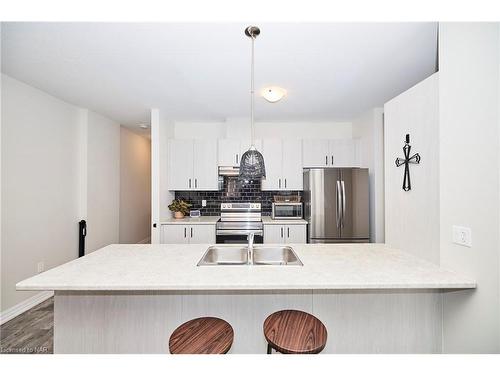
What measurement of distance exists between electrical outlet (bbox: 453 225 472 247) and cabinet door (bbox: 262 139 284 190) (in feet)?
8.61

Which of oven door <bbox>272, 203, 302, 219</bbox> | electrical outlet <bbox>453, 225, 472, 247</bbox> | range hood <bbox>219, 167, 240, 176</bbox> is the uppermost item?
range hood <bbox>219, 167, 240, 176</bbox>

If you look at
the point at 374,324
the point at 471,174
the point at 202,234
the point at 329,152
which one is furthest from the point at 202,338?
the point at 329,152

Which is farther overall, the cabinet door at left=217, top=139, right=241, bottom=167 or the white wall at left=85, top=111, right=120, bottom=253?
the cabinet door at left=217, top=139, right=241, bottom=167

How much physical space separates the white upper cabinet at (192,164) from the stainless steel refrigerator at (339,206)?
165 cm

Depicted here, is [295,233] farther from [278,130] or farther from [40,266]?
[40,266]

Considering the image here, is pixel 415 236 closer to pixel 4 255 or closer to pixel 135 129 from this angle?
pixel 4 255

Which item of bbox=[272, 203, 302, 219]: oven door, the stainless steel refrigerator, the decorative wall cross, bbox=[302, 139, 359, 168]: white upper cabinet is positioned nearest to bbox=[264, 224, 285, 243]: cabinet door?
bbox=[272, 203, 302, 219]: oven door

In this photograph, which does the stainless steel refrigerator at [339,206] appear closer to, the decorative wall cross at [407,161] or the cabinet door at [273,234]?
the cabinet door at [273,234]

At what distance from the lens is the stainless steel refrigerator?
328 cm

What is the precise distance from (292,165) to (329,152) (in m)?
0.65

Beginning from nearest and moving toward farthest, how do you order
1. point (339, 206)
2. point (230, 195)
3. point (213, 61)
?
point (213, 61) < point (339, 206) < point (230, 195)

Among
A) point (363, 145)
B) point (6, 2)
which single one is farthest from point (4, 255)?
point (363, 145)

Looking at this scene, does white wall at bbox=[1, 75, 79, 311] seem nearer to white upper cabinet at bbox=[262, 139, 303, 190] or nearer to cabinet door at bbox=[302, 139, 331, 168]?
white upper cabinet at bbox=[262, 139, 303, 190]

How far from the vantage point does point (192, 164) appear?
3.88 m
